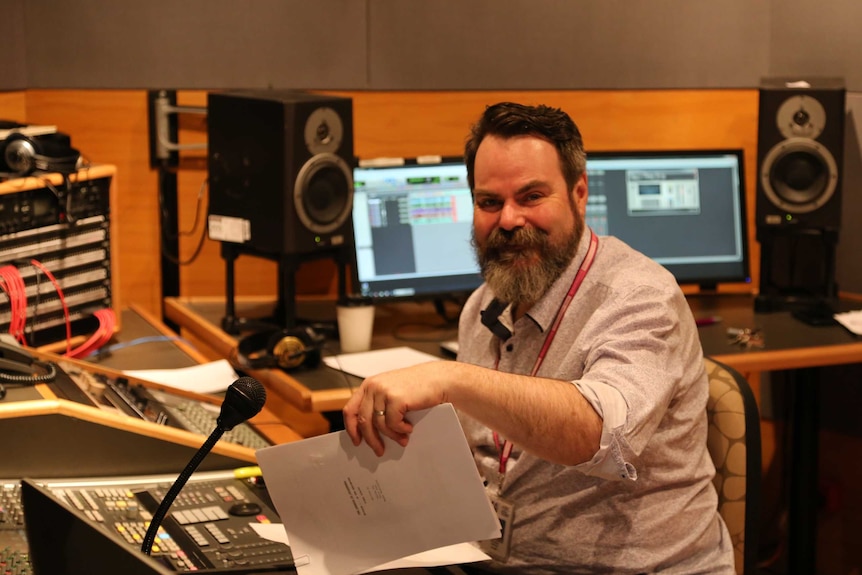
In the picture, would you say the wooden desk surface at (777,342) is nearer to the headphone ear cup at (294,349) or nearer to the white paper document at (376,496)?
the headphone ear cup at (294,349)

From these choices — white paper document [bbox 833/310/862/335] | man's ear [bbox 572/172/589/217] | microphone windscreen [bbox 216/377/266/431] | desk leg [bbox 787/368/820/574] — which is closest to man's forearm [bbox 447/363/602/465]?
microphone windscreen [bbox 216/377/266/431]

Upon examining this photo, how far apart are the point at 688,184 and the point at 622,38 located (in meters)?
0.51

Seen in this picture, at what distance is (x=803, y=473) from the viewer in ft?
10.3

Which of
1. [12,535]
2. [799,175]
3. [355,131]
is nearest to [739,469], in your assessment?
[12,535]

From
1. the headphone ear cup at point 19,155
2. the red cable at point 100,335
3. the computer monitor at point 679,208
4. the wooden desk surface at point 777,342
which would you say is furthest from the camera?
the computer monitor at point 679,208

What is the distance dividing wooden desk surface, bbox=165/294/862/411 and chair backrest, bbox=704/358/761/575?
2.63 ft

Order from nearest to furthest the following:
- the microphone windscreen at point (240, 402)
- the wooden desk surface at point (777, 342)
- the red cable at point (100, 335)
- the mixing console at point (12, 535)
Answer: the microphone windscreen at point (240, 402) < the mixing console at point (12, 535) < the red cable at point (100, 335) < the wooden desk surface at point (777, 342)

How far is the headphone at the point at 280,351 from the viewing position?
8.30ft

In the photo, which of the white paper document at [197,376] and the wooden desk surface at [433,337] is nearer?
the white paper document at [197,376]

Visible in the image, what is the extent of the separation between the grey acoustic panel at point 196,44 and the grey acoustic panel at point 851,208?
147cm

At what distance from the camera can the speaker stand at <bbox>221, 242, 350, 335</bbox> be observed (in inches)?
107

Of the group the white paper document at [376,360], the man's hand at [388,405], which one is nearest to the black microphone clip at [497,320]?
the man's hand at [388,405]

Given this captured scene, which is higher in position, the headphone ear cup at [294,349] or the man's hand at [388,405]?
the man's hand at [388,405]

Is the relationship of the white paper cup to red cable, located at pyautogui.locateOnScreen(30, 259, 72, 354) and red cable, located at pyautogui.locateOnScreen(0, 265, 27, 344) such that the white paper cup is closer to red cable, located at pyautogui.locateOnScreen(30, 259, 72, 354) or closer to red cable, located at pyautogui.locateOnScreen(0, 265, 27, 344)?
red cable, located at pyautogui.locateOnScreen(30, 259, 72, 354)
